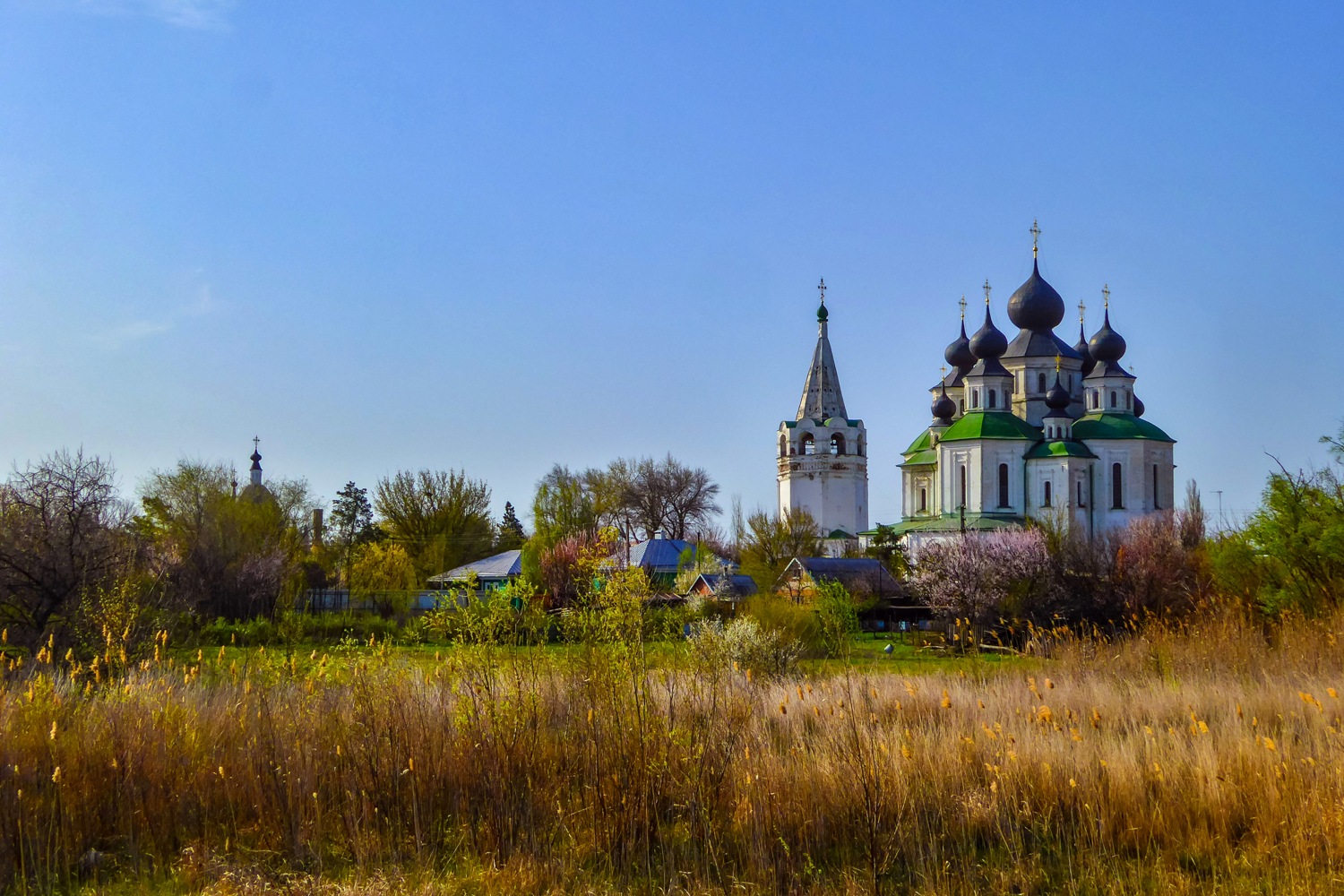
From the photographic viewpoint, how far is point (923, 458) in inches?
2466

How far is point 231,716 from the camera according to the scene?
820 cm

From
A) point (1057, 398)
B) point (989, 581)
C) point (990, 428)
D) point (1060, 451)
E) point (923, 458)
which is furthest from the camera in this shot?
point (923, 458)

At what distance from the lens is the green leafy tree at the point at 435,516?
49.6 metres

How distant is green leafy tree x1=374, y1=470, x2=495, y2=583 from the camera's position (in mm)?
49562

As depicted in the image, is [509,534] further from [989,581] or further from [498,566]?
[989,581]

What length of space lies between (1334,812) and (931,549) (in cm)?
2064

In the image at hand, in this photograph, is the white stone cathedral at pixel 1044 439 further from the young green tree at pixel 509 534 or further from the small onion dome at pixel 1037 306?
the young green tree at pixel 509 534

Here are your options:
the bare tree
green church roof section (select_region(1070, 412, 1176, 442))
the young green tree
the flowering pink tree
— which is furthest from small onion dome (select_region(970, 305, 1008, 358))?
the bare tree

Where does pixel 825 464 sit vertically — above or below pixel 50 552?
above

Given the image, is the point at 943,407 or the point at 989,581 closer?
the point at 989,581

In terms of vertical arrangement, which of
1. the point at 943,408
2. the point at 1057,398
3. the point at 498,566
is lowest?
the point at 498,566

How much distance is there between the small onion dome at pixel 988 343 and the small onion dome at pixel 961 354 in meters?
5.54

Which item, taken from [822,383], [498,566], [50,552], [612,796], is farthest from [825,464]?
[612,796]

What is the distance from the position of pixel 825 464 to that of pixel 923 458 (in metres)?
6.36
